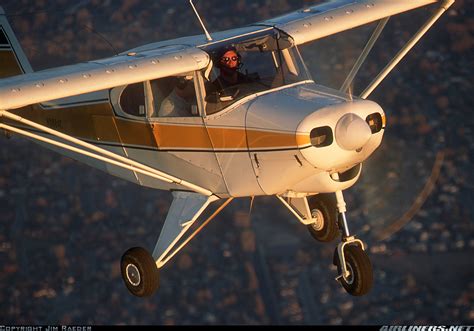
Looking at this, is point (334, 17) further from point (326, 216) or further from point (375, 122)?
point (375, 122)

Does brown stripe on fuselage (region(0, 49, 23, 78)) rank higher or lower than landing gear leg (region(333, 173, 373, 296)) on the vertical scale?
higher

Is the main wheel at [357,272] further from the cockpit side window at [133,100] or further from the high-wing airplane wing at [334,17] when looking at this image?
the cockpit side window at [133,100]

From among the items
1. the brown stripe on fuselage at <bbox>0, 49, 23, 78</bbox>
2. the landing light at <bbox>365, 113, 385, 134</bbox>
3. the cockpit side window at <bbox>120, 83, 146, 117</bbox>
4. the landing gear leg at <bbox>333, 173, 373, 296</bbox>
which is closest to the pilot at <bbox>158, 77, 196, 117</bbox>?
the cockpit side window at <bbox>120, 83, 146, 117</bbox>

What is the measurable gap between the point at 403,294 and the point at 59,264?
27.8 ft

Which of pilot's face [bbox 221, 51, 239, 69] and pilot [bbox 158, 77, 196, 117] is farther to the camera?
pilot [bbox 158, 77, 196, 117]

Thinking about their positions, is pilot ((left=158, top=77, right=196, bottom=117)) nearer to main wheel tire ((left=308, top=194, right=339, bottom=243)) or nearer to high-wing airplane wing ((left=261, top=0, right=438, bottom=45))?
high-wing airplane wing ((left=261, top=0, right=438, bottom=45))

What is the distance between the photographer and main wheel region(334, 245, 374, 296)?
1902 cm

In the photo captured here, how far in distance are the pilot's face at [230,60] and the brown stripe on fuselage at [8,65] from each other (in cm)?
606

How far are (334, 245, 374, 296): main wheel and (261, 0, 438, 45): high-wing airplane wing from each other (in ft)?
9.13

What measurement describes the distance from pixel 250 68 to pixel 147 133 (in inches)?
67.0

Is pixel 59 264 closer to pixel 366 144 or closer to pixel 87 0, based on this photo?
pixel 87 0

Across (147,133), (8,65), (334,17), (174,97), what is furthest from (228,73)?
(8,65)

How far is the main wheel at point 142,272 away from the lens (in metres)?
19.9

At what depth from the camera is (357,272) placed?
62.6 feet
